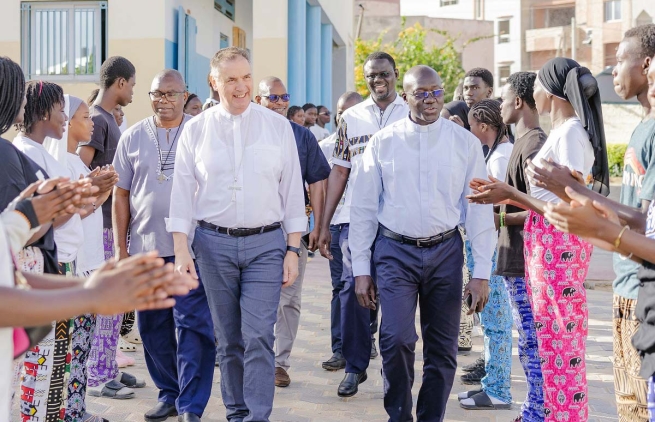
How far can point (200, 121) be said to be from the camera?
197 inches

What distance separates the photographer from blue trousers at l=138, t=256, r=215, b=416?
5316 millimetres

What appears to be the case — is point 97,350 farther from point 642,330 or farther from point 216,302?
point 642,330

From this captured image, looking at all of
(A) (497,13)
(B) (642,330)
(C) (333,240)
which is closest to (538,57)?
(A) (497,13)

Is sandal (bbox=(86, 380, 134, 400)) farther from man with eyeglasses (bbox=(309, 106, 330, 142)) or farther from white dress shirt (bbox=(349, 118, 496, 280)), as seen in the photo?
man with eyeglasses (bbox=(309, 106, 330, 142))

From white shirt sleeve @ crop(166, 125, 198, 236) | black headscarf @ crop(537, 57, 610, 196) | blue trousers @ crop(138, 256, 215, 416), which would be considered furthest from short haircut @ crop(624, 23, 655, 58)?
blue trousers @ crop(138, 256, 215, 416)

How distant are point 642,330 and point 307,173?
3413mm

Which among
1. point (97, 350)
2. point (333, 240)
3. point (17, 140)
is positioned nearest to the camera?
point (17, 140)

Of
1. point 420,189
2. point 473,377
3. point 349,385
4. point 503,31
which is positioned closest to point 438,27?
point 503,31

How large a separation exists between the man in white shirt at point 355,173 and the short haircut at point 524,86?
1.14m

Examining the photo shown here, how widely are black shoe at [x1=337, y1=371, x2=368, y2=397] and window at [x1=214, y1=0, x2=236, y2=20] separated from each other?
10.6 m

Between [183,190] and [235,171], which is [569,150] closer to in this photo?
[235,171]

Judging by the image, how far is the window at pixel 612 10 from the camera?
4873cm

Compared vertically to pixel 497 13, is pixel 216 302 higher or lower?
lower

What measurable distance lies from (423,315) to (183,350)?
63.0 inches
